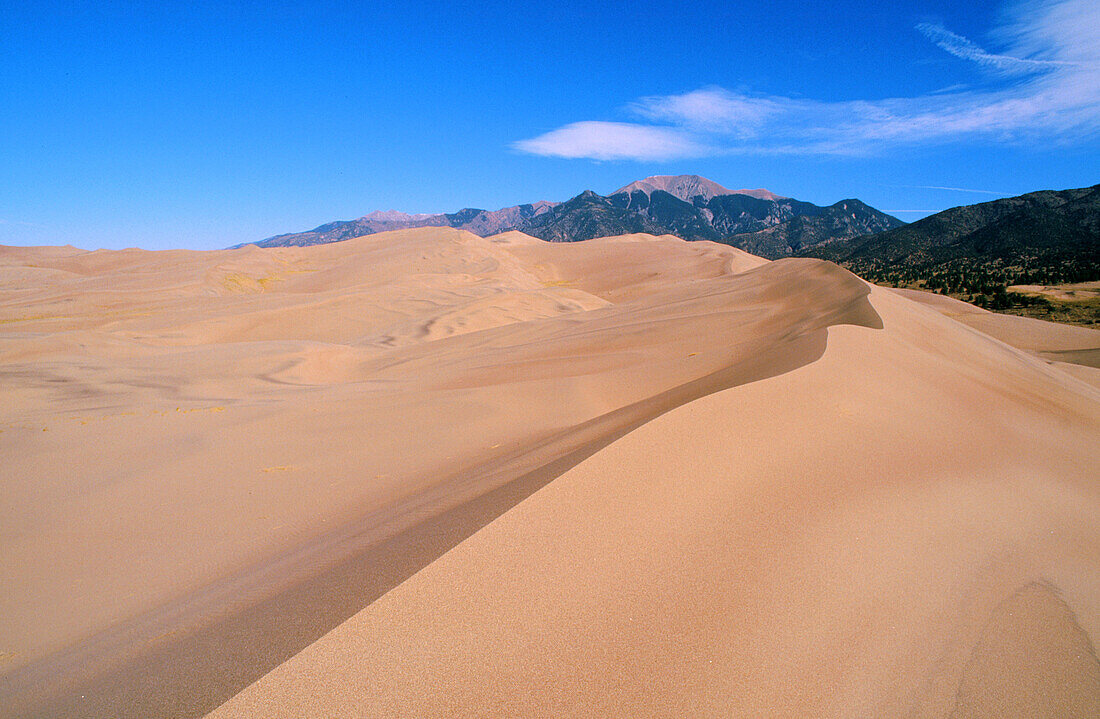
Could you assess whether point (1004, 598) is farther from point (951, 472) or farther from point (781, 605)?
point (951, 472)

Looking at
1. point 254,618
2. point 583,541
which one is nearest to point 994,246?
point 583,541

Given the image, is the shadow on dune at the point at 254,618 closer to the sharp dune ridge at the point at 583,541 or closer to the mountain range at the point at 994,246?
the sharp dune ridge at the point at 583,541

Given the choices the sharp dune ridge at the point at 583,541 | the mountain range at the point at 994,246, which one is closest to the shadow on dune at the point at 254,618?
the sharp dune ridge at the point at 583,541

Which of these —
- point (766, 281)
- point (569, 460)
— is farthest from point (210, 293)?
point (569, 460)

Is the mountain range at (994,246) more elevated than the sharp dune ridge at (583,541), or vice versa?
the mountain range at (994,246)

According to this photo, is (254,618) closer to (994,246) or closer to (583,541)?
(583,541)

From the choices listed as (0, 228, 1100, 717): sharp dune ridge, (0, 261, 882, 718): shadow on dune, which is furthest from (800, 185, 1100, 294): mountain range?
(0, 261, 882, 718): shadow on dune

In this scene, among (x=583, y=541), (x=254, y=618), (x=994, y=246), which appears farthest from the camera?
(x=994, y=246)
